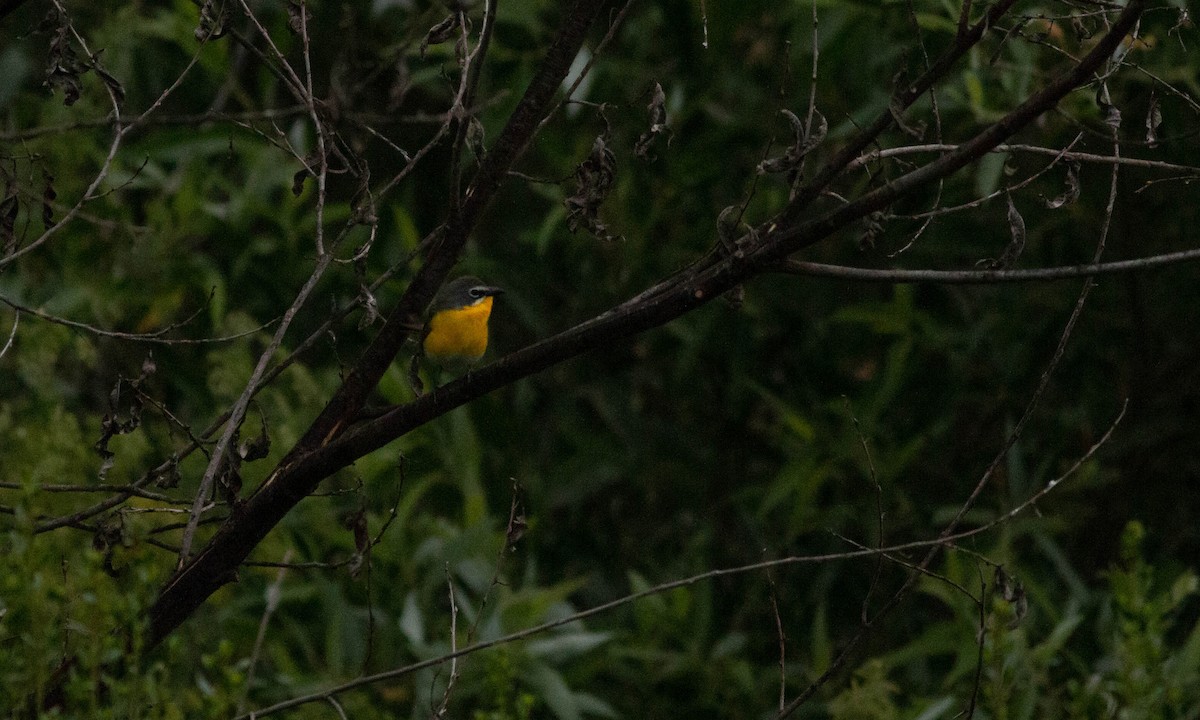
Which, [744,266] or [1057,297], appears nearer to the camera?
[744,266]

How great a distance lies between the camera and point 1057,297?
5.09m

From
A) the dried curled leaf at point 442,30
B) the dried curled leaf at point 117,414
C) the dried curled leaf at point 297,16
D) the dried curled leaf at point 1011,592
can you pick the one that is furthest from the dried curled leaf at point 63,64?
the dried curled leaf at point 1011,592

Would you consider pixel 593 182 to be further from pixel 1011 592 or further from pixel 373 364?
pixel 1011 592

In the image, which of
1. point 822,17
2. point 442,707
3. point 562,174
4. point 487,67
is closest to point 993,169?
point 822,17

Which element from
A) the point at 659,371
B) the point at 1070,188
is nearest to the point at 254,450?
the point at 1070,188

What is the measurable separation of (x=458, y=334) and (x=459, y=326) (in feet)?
0.08

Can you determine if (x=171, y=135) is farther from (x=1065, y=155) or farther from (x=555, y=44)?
(x=1065, y=155)

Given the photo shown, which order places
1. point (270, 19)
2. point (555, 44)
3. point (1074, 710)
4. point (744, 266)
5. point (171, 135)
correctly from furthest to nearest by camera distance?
1. point (270, 19)
2. point (171, 135)
3. point (1074, 710)
4. point (555, 44)
5. point (744, 266)

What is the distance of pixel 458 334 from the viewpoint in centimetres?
434

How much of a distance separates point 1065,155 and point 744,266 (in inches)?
21.3

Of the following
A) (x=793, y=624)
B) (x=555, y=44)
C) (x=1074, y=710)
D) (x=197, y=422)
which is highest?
(x=555, y=44)

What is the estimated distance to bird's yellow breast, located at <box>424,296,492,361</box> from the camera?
4.34 metres

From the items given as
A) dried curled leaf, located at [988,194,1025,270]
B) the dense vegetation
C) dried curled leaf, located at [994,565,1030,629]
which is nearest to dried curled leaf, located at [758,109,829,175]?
dried curled leaf, located at [988,194,1025,270]

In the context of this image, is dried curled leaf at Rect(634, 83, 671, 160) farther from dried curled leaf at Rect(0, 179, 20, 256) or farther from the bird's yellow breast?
the bird's yellow breast
